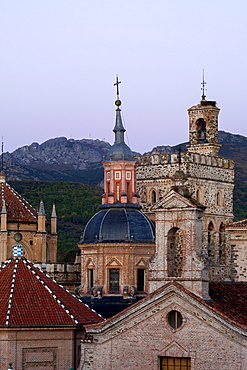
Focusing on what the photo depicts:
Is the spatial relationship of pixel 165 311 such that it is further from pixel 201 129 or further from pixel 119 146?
pixel 201 129

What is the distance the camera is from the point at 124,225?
63.6 m

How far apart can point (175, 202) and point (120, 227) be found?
15985 mm

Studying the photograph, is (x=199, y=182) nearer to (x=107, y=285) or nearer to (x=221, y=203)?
(x=221, y=203)

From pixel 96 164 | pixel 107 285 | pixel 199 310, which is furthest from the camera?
pixel 96 164

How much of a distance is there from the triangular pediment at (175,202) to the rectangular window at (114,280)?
51.2 feet

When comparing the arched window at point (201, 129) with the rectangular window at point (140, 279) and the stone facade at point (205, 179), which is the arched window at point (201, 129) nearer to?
the stone facade at point (205, 179)

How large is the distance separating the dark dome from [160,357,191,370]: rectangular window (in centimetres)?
1757

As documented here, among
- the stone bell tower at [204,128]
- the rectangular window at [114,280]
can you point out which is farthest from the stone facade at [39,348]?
the stone bell tower at [204,128]

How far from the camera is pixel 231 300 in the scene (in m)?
48.3

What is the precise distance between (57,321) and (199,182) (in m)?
31.9

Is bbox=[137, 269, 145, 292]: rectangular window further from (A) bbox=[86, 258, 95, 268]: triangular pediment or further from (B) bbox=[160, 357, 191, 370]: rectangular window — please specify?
(B) bbox=[160, 357, 191, 370]: rectangular window

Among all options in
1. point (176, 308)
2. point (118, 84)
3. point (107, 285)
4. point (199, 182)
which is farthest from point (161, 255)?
point (199, 182)

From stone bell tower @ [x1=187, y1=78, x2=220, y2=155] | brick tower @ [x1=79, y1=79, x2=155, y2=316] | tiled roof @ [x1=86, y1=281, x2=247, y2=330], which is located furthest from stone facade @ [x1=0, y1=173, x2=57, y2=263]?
tiled roof @ [x1=86, y1=281, x2=247, y2=330]

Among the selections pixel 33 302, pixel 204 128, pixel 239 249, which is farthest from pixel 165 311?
pixel 204 128
